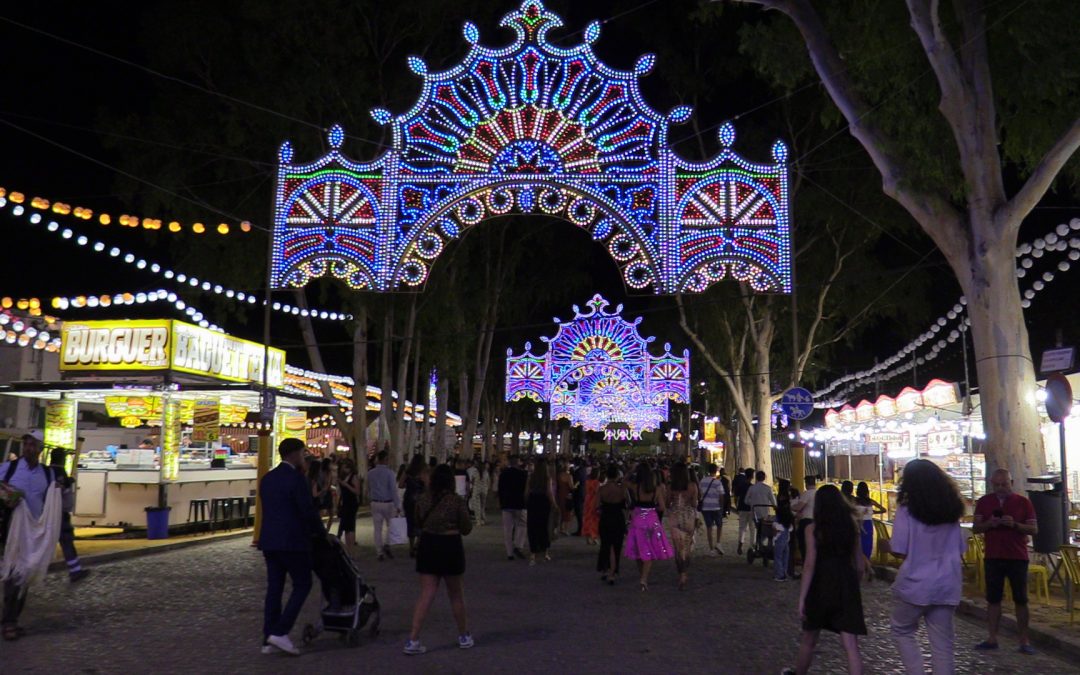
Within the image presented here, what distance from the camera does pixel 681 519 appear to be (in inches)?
554

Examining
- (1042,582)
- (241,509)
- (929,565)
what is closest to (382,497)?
(241,509)

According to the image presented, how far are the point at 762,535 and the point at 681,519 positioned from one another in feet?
10.3

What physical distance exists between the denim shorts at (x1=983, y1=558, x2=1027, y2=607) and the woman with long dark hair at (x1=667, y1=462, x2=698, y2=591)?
15.4ft

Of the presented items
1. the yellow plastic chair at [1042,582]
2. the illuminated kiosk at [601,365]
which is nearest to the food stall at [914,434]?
the yellow plastic chair at [1042,582]

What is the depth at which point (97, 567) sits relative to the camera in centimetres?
1473

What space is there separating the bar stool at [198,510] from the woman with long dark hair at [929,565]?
18051 mm

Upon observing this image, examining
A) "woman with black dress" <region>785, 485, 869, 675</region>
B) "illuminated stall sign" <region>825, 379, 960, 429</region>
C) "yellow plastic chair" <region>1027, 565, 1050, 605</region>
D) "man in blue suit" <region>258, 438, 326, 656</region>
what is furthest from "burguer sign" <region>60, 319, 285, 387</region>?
"woman with black dress" <region>785, 485, 869, 675</region>

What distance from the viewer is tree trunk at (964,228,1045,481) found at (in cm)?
1255

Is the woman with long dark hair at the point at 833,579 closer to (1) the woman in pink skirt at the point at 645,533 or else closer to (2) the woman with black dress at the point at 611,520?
(1) the woman in pink skirt at the point at 645,533

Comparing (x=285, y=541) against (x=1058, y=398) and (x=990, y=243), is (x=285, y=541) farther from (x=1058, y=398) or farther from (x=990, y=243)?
(x=990, y=243)

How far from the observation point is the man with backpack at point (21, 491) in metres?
8.76

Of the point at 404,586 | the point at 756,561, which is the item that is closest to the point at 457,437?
the point at 756,561

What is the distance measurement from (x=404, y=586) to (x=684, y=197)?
307 inches

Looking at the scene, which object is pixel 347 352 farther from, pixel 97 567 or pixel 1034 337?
pixel 97 567
